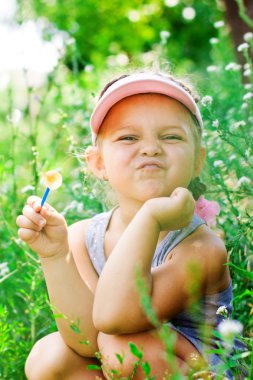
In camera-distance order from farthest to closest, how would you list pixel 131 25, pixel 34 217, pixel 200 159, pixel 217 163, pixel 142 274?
pixel 131 25, pixel 217 163, pixel 200 159, pixel 34 217, pixel 142 274

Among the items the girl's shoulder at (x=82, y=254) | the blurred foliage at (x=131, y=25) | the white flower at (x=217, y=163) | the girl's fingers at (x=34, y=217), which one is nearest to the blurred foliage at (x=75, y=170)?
the white flower at (x=217, y=163)

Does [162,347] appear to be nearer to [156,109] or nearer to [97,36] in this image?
[156,109]

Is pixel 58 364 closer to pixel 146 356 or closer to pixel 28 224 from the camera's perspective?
pixel 146 356

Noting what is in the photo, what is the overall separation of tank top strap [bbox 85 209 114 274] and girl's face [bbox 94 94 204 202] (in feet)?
0.71

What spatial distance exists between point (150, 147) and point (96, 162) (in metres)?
0.35

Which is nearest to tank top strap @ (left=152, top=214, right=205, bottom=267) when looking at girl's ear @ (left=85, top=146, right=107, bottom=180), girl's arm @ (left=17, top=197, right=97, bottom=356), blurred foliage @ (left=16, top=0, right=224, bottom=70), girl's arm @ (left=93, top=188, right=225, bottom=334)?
girl's arm @ (left=93, top=188, right=225, bottom=334)

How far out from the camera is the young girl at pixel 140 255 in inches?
66.4

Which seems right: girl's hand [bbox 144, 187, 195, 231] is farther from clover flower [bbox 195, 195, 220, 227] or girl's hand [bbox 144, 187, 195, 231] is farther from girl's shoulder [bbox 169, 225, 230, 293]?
clover flower [bbox 195, 195, 220, 227]

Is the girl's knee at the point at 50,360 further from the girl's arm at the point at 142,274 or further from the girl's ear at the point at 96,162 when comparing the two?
the girl's ear at the point at 96,162

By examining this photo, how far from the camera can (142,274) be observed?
1.66m

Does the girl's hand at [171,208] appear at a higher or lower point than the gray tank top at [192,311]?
higher

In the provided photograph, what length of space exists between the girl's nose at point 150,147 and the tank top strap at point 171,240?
0.23m

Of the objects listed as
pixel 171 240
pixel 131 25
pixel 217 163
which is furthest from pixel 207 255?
pixel 131 25

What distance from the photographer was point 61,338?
1.96 m
